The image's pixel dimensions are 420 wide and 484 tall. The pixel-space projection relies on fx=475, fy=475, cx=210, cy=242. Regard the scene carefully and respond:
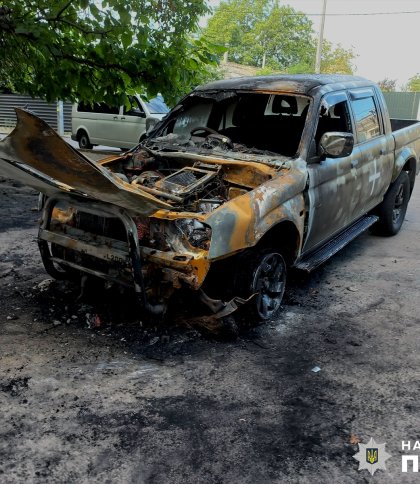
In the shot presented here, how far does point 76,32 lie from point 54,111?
1619 centimetres

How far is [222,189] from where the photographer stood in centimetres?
387

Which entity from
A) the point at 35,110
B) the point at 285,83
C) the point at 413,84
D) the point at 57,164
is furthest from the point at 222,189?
the point at 413,84

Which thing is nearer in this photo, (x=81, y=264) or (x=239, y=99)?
Result: (x=81, y=264)

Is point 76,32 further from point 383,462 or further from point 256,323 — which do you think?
point 383,462

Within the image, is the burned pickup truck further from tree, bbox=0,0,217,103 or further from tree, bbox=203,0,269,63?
tree, bbox=203,0,269,63

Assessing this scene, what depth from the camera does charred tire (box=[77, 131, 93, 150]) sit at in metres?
13.3

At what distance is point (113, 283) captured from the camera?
350cm

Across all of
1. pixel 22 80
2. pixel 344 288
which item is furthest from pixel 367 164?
pixel 22 80

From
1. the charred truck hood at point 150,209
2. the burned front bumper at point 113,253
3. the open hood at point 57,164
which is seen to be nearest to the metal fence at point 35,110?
the burned front bumper at point 113,253

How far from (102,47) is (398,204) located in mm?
4327

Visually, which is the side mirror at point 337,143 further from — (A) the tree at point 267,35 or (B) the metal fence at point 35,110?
(A) the tree at point 267,35

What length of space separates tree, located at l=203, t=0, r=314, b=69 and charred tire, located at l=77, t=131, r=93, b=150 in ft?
127

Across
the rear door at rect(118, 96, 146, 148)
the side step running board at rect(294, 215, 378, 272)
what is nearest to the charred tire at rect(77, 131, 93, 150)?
the rear door at rect(118, 96, 146, 148)

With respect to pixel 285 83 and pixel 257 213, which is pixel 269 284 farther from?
pixel 285 83
